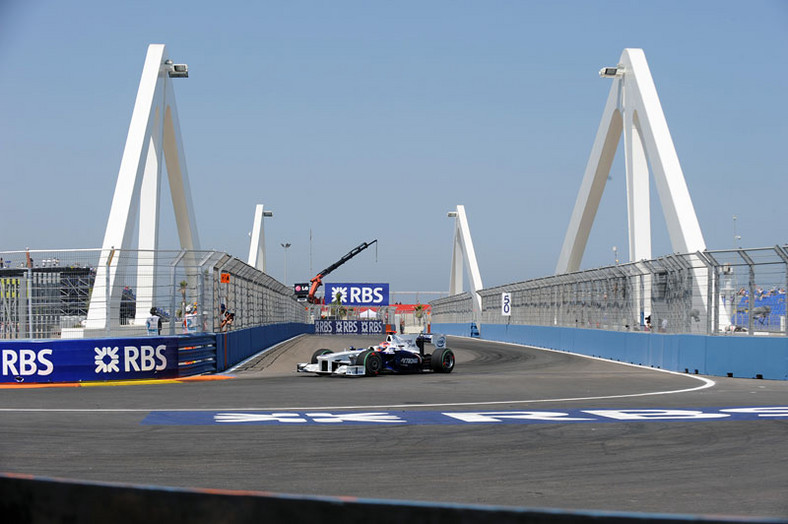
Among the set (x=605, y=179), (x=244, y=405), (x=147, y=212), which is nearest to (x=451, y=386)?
(x=244, y=405)

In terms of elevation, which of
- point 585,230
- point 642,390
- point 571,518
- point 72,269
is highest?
point 585,230

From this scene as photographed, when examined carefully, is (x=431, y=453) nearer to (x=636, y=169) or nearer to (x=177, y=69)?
(x=636, y=169)

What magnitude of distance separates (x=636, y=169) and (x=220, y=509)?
41655mm

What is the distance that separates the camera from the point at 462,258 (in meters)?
92.4

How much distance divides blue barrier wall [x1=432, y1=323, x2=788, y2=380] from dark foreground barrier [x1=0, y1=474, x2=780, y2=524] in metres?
15.6

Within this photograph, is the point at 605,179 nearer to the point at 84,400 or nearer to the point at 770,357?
the point at 770,357

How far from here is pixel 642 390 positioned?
1417cm

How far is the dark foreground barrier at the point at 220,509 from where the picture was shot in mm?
2580

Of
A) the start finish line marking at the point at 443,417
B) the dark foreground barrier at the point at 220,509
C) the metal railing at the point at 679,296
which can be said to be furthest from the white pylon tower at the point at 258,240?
the dark foreground barrier at the point at 220,509

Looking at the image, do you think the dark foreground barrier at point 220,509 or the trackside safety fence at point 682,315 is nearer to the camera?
the dark foreground barrier at point 220,509

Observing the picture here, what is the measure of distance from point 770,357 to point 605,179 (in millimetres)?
31718

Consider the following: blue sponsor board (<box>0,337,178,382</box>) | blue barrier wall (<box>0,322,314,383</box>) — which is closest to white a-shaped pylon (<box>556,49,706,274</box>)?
blue barrier wall (<box>0,322,314,383</box>)

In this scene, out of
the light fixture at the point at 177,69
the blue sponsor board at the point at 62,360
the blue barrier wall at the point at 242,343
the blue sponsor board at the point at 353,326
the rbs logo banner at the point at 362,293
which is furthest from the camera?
the rbs logo banner at the point at 362,293

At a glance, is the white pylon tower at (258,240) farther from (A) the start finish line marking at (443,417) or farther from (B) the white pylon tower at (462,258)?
(A) the start finish line marking at (443,417)
